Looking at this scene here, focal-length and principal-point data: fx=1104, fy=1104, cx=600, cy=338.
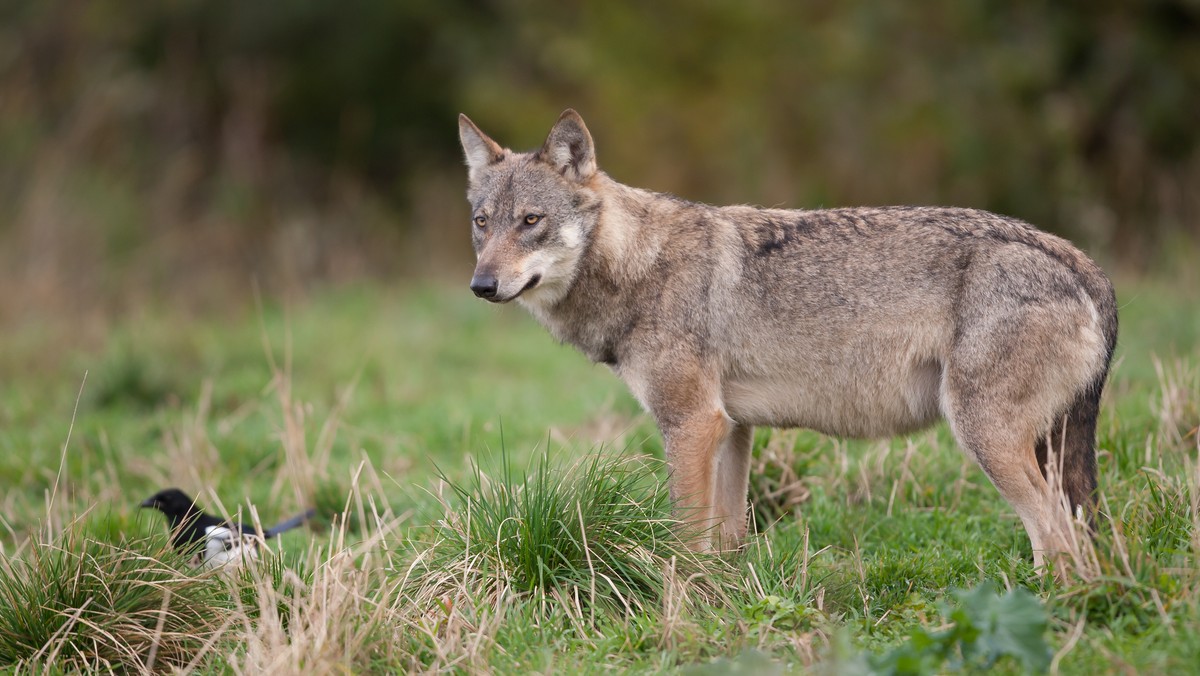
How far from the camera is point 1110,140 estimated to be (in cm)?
1373

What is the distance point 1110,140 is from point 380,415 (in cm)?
1001

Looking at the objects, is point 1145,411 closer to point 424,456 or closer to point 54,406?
point 424,456

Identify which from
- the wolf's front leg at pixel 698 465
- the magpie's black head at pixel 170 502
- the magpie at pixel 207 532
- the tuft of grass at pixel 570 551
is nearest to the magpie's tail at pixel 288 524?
the magpie at pixel 207 532

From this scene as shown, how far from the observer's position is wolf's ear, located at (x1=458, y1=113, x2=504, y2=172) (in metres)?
5.83

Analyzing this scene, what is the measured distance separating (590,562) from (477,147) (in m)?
2.43

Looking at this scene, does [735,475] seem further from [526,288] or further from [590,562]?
[526,288]

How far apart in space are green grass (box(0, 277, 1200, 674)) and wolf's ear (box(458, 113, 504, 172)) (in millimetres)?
1613

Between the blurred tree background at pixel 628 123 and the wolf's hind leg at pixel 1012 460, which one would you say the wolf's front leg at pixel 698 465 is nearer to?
the wolf's hind leg at pixel 1012 460

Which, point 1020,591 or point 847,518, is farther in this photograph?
point 847,518

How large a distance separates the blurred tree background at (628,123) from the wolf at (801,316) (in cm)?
715

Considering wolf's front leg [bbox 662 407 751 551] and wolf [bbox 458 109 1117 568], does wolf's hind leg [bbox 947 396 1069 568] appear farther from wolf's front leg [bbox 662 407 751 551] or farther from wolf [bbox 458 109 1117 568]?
wolf's front leg [bbox 662 407 751 551]

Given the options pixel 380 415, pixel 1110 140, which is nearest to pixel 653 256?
pixel 380 415

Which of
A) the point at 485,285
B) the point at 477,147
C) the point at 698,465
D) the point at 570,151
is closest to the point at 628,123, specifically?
the point at 477,147

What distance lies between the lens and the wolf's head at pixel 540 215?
5.32 m
